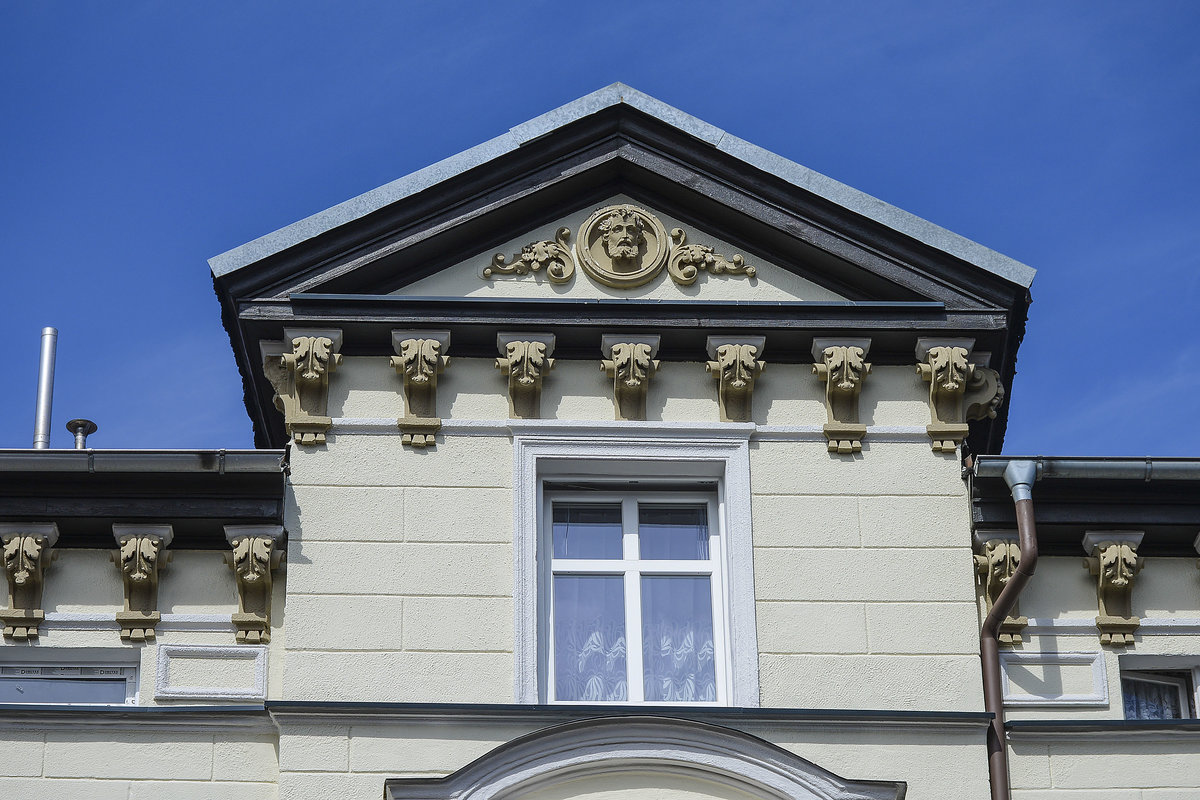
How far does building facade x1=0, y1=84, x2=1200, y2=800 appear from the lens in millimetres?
10836

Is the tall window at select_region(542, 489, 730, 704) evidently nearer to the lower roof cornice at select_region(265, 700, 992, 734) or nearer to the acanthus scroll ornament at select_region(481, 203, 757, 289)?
the lower roof cornice at select_region(265, 700, 992, 734)

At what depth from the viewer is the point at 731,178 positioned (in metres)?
12.4

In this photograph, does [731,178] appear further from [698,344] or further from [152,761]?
[152,761]

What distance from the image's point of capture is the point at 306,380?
11.8m

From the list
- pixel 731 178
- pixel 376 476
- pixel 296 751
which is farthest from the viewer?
pixel 731 178

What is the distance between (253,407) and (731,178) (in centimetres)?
Result: 398

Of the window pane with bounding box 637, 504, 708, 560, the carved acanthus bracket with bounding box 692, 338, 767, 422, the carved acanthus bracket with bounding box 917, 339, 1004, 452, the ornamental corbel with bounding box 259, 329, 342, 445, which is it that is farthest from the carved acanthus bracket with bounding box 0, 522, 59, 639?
the carved acanthus bracket with bounding box 917, 339, 1004, 452

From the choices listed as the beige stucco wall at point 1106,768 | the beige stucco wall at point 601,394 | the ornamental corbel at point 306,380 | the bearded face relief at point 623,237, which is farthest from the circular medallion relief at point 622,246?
the beige stucco wall at point 1106,768

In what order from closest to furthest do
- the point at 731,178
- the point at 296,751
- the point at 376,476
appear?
the point at 296,751
the point at 376,476
the point at 731,178

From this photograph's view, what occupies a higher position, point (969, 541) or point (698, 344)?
point (698, 344)

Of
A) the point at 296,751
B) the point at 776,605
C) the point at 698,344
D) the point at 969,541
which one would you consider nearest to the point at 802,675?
the point at 776,605

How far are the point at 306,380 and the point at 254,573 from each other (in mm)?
1353

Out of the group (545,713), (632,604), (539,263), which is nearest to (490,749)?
(545,713)

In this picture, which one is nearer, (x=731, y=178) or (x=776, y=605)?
(x=776, y=605)
